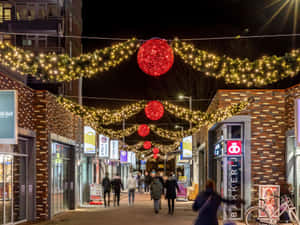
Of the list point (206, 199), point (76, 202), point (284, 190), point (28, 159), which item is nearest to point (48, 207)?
point (28, 159)

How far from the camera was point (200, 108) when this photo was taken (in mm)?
52906

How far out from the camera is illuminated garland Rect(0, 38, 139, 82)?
36.7 ft

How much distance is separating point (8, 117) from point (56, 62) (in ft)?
8.51

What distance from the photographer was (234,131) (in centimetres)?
2000

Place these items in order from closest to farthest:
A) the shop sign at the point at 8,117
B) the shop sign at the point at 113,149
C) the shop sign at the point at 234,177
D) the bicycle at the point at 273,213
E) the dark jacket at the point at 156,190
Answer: the shop sign at the point at 8,117 < the bicycle at the point at 273,213 < the shop sign at the point at 234,177 < the dark jacket at the point at 156,190 < the shop sign at the point at 113,149

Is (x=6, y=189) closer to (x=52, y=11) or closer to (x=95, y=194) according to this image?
(x=95, y=194)

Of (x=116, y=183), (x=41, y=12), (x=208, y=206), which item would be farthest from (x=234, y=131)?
(x=41, y=12)

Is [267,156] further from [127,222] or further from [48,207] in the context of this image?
[48,207]

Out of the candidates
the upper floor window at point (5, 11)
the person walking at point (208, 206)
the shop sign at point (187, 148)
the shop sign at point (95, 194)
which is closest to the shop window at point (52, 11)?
the upper floor window at point (5, 11)

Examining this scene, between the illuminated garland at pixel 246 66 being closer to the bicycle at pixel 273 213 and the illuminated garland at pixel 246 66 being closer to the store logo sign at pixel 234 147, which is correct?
the bicycle at pixel 273 213

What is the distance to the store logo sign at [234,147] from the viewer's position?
19484 millimetres

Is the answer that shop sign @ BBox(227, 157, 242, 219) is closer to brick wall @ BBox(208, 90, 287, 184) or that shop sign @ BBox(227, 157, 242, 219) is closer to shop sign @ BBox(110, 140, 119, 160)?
brick wall @ BBox(208, 90, 287, 184)

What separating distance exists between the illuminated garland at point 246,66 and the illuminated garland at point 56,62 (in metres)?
1.86

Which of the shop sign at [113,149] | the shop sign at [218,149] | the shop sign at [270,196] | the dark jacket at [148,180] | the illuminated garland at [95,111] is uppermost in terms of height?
the illuminated garland at [95,111]
